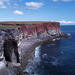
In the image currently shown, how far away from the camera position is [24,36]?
7700cm

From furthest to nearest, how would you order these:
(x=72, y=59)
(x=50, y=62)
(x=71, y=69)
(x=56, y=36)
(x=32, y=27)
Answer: (x=56, y=36)
(x=32, y=27)
(x=72, y=59)
(x=50, y=62)
(x=71, y=69)

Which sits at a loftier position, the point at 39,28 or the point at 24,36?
the point at 39,28

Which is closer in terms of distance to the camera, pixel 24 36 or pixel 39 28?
pixel 24 36

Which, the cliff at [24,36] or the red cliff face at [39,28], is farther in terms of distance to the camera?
the red cliff face at [39,28]

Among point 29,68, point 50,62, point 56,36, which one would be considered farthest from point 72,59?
point 56,36

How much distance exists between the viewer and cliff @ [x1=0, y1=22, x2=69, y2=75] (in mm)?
29467

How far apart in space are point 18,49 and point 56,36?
2470 inches

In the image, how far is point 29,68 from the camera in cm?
3681

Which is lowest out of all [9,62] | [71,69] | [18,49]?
[71,69]

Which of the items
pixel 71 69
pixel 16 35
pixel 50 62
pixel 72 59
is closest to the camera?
pixel 16 35

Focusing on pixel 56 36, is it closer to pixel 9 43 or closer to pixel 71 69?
pixel 71 69

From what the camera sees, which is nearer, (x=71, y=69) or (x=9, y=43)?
(x=9, y=43)

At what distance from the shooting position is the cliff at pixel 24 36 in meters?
29.5

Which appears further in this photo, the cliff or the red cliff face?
the red cliff face
